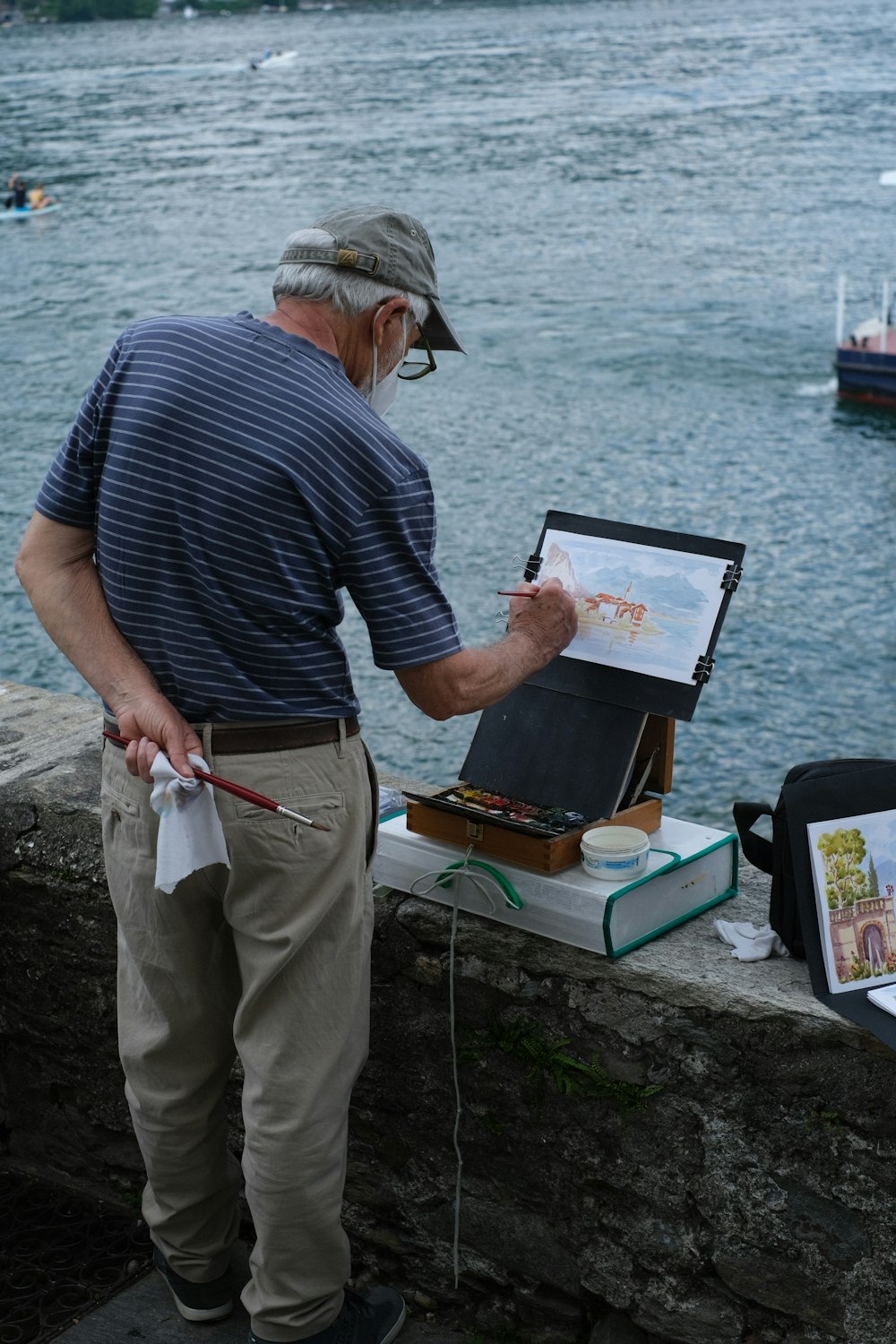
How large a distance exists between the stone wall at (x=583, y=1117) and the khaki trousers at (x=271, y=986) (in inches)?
12.7

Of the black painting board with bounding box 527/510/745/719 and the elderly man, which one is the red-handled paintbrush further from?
the black painting board with bounding box 527/510/745/719

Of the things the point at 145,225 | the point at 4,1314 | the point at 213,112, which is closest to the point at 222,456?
the point at 4,1314

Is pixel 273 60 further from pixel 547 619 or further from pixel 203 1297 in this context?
pixel 203 1297

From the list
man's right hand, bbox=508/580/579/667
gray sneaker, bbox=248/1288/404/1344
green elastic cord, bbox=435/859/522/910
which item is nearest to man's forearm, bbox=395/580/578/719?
man's right hand, bbox=508/580/579/667

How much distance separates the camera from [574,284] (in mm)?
32031

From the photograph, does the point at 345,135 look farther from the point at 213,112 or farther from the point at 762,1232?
the point at 762,1232

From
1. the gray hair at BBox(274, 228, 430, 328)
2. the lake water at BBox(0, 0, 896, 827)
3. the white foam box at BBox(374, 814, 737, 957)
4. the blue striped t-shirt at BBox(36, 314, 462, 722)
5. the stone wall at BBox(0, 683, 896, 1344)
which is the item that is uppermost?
the gray hair at BBox(274, 228, 430, 328)

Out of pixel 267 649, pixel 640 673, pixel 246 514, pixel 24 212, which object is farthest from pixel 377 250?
pixel 24 212

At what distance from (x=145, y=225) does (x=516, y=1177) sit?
36.1 m

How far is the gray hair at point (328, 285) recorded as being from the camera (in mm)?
2176

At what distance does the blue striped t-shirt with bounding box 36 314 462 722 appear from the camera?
6.70ft

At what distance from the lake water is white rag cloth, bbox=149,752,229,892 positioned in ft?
2.38

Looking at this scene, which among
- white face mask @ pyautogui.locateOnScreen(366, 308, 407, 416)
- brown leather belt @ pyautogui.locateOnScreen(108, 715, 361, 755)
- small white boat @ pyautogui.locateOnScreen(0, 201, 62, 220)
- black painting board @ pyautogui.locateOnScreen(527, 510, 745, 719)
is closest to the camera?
brown leather belt @ pyautogui.locateOnScreen(108, 715, 361, 755)

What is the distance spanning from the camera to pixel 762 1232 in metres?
2.33
